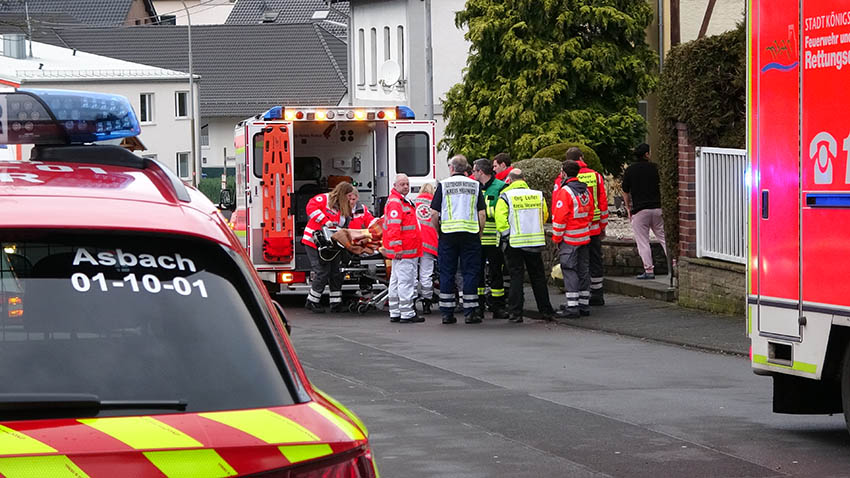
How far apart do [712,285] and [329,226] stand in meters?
5.02

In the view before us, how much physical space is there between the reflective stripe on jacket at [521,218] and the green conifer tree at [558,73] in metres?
16.5

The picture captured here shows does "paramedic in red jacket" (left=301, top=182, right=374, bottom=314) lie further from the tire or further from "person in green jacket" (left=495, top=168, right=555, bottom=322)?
the tire

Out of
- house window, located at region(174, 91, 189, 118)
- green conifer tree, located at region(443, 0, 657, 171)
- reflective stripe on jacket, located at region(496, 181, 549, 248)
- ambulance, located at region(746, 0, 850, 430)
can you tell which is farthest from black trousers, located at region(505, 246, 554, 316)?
house window, located at region(174, 91, 189, 118)

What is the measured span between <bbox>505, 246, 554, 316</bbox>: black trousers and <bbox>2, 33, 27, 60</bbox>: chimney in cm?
5460

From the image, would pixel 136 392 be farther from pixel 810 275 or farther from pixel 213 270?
pixel 810 275

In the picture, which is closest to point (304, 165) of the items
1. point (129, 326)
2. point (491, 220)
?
point (491, 220)

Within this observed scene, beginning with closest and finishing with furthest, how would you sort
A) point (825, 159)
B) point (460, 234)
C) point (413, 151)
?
point (825, 159)
point (460, 234)
point (413, 151)

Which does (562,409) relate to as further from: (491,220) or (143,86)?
(143,86)

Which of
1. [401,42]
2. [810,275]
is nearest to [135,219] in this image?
[810,275]

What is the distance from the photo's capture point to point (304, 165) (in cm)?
2147

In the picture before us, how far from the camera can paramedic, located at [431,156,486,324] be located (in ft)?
54.5

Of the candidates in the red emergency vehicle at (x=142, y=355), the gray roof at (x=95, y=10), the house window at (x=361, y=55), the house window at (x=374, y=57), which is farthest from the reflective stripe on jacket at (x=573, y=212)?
the gray roof at (x=95, y=10)

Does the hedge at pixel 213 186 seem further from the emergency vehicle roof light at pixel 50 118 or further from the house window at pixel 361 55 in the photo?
the emergency vehicle roof light at pixel 50 118

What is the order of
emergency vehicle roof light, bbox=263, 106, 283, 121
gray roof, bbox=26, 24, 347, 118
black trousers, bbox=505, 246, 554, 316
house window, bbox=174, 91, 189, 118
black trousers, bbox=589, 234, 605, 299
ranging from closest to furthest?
black trousers, bbox=505, 246, 554, 316
black trousers, bbox=589, 234, 605, 299
emergency vehicle roof light, bbox=263, 106, 283, 121
house window, bbox=174, 91, 189, 118
gray roof, bbox=26, 24, 347, 118
